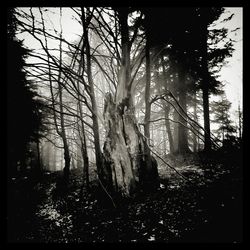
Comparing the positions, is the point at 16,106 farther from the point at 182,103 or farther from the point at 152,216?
the point at 182,103

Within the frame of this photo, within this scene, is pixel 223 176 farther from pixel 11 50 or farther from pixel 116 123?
pixel 11 50

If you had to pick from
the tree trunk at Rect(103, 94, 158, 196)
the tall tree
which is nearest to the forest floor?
the tree trunk at Rect(103, 94, 158, 196)

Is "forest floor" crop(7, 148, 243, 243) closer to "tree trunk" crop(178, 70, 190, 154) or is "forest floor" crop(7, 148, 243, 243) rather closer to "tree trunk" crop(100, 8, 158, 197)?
"tree trunk" crop(100, 8, 158, 197)

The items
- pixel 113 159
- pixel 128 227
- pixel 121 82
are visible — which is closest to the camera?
pixel 128 227

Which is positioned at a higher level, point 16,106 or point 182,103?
point 182,103

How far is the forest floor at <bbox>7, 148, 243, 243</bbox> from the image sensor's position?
3265 mm

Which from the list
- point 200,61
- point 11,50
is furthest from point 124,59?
point 200,61

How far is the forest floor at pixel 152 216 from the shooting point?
327 cm

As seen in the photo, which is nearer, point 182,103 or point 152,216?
point 152,216

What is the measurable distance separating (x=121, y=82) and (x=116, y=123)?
4.32 feet

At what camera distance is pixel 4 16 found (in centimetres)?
280

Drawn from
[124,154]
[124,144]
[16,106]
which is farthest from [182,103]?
[16,106]

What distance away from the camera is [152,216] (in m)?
3.94

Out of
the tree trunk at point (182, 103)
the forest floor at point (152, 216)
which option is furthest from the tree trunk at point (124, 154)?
the tree trunk at point (182, 103)
